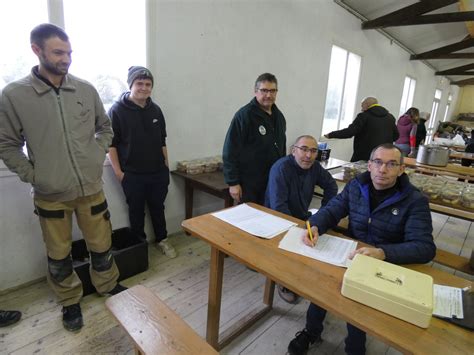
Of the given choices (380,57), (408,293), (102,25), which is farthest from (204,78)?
(380,57)

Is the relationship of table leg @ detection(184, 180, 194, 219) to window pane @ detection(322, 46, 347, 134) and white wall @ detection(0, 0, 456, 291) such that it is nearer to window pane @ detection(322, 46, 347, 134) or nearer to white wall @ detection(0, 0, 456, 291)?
white wall @ detection(0, 0, 456, 291)

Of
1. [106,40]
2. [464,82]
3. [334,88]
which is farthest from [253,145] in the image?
[464,82]

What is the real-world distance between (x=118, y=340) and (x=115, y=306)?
0.69 m

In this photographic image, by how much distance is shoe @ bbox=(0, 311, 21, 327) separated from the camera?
1.65 m

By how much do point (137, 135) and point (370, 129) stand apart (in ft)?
8.63

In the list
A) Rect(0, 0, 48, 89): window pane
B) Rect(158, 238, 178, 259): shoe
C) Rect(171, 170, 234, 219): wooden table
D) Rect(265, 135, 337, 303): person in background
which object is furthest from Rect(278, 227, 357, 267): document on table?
Rect(0, 0, 48, 89): window pane

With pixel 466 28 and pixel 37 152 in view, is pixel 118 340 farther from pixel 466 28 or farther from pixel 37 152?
pixel 466 28

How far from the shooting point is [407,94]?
26.6 ft

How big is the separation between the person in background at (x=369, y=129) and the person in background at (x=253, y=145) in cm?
152

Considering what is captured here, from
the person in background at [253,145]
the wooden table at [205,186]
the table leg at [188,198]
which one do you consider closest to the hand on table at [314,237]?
the person in background at [253,145]

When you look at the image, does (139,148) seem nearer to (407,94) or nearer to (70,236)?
(70,236)

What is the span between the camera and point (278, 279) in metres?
0.99

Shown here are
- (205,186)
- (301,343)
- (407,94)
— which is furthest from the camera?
(407,94)

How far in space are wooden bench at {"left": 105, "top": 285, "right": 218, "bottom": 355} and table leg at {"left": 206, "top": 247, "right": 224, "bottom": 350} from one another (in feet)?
1.10
